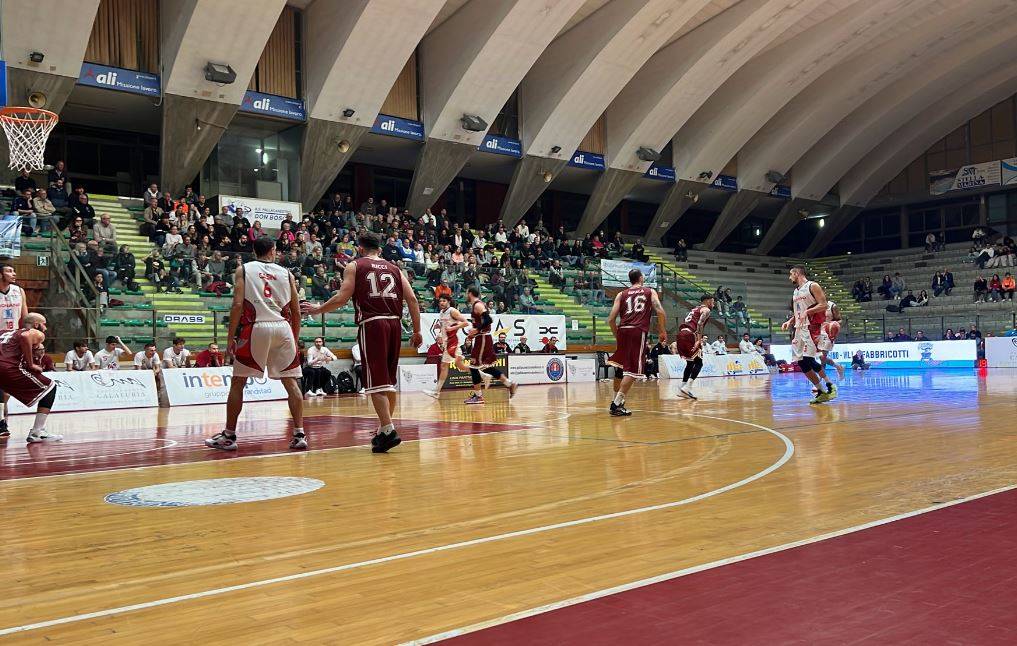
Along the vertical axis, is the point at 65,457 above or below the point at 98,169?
below

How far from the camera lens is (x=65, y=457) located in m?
8.22

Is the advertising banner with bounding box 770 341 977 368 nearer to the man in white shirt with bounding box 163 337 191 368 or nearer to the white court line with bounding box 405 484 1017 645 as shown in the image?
the man in white shirt with bounding box 163 337 191 368

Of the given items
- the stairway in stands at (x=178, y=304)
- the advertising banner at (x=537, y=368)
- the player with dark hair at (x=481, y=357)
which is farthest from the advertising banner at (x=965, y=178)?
the stairway in stands at (x=178, y=304)

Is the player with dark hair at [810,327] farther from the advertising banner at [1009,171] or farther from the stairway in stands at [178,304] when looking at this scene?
the advertising banner at [1009,171]

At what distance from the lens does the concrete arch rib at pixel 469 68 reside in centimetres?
2836

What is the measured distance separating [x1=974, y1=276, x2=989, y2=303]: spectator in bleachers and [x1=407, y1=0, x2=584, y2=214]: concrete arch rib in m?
23.4

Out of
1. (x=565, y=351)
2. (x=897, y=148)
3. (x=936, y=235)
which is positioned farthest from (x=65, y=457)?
(x=936, y=235)

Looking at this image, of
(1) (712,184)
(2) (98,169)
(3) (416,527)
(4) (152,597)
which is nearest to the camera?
(4) (152,597)

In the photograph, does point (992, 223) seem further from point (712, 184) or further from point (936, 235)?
point (712, 184)

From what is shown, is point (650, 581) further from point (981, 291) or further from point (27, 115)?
point (981, 291)

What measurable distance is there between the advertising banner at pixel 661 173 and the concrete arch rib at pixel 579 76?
548 cm

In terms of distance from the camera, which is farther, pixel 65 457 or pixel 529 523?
pixel 65 457

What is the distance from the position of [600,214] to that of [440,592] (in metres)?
36.8

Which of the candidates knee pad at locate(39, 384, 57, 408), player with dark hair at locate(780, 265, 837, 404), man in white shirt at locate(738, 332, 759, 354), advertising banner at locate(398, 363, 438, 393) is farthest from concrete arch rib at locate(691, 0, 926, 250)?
knee pad at locate(39, 384, 57, 408)
